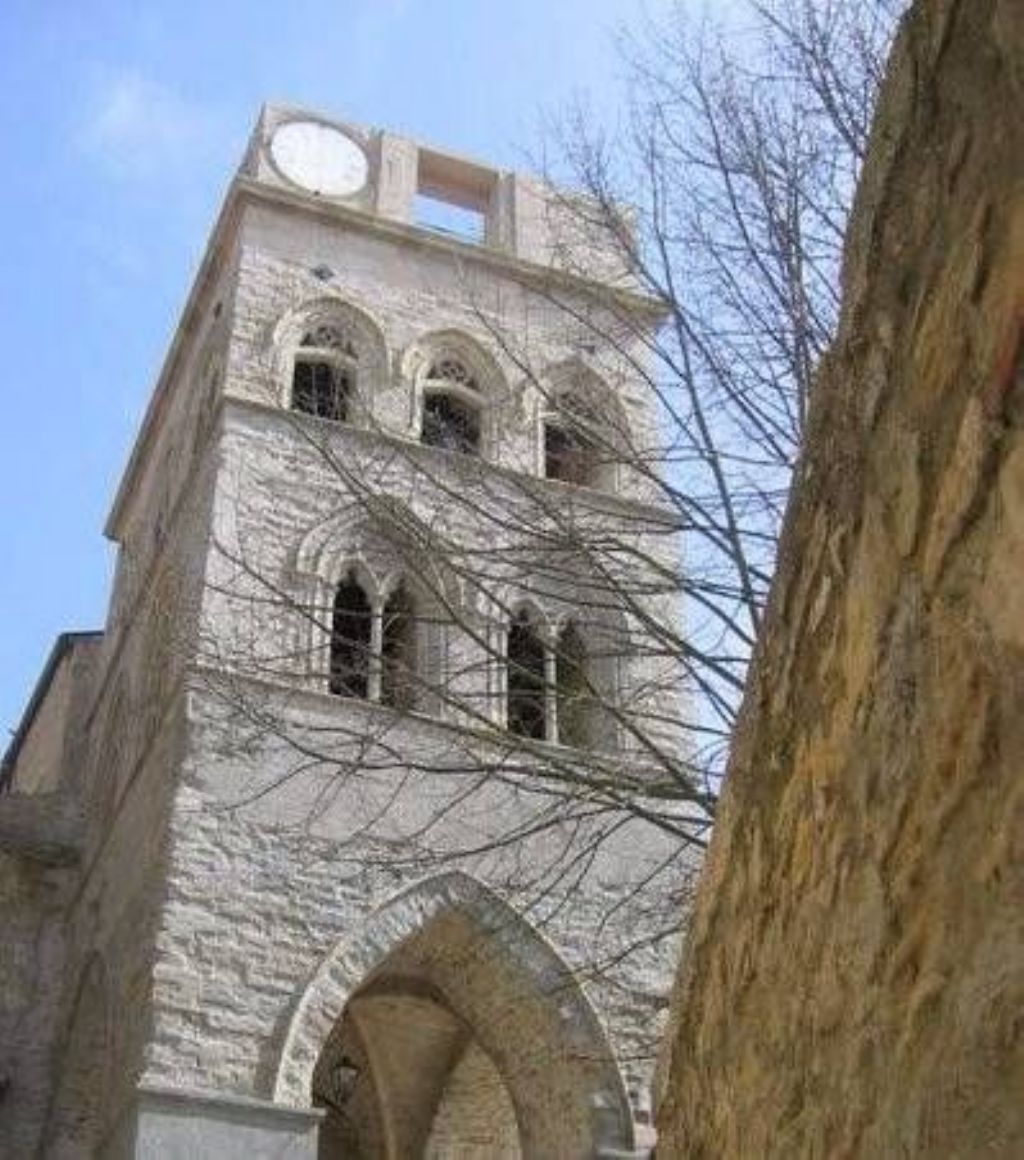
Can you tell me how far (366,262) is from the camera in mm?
17219

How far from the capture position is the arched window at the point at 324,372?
53.1 feet

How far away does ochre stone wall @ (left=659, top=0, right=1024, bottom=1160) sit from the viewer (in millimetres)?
1775

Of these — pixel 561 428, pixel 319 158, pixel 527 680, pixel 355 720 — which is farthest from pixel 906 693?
pixel 319 158

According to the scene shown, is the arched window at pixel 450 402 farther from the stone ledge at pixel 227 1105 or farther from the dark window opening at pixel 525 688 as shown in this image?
the stone ledge at pixel 227 1105

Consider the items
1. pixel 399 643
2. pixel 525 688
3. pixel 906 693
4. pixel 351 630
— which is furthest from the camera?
pixel 351 630

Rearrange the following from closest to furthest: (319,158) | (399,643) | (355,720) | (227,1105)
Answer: (227,1105)
(355,720)
(399,643)
(319,158)

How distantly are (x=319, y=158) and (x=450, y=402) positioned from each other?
141 inches

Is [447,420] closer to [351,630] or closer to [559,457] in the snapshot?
[559,457]

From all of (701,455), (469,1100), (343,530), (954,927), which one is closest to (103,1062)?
(469,1100)

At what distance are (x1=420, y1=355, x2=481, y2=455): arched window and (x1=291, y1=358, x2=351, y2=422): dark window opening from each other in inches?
30.9

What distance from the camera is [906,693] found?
80.5 inches

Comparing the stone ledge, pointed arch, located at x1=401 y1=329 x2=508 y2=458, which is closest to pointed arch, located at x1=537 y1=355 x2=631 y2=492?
pointed arch, located at x1=401 y1=329 x2=508 y2=458

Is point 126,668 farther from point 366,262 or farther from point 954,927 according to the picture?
point 954,927

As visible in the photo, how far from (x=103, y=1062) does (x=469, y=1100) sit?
3.68m
